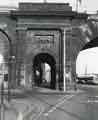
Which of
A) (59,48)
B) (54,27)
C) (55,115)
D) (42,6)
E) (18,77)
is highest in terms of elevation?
(42,6)

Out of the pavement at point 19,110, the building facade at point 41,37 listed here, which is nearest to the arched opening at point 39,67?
the building facade at point 41,37

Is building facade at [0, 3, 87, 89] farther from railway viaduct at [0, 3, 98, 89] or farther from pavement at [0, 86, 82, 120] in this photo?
pavement at [0, 86, 82, 120]

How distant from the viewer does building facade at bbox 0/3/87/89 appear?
25.3 m

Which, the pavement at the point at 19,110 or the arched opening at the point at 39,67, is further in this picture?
the arched opening at the point at 39,67

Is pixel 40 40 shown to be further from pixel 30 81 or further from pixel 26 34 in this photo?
pixel 30 81

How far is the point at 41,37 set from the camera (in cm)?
2600

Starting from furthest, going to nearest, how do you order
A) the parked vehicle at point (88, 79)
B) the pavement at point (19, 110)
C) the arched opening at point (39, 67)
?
the parked vehicle at point (88, 79) → the arched opening at point (39, 67) → the pavement at point (19, 110)

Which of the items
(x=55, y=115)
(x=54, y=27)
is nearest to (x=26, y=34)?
(x=54, y=27)

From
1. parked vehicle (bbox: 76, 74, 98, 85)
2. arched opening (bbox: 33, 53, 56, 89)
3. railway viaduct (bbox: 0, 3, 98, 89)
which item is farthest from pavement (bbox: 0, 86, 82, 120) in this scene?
parked vehicle (bbox: 76, 74, 98, 85)

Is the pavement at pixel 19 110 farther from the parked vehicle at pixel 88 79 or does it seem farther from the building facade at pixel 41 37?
the parked vehicle at pixel 88 79

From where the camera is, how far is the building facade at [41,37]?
2533 centimetres

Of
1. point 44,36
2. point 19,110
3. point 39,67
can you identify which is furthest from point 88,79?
point 19,110

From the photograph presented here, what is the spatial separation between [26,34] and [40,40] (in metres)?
1.56

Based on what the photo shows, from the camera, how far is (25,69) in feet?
84.2
